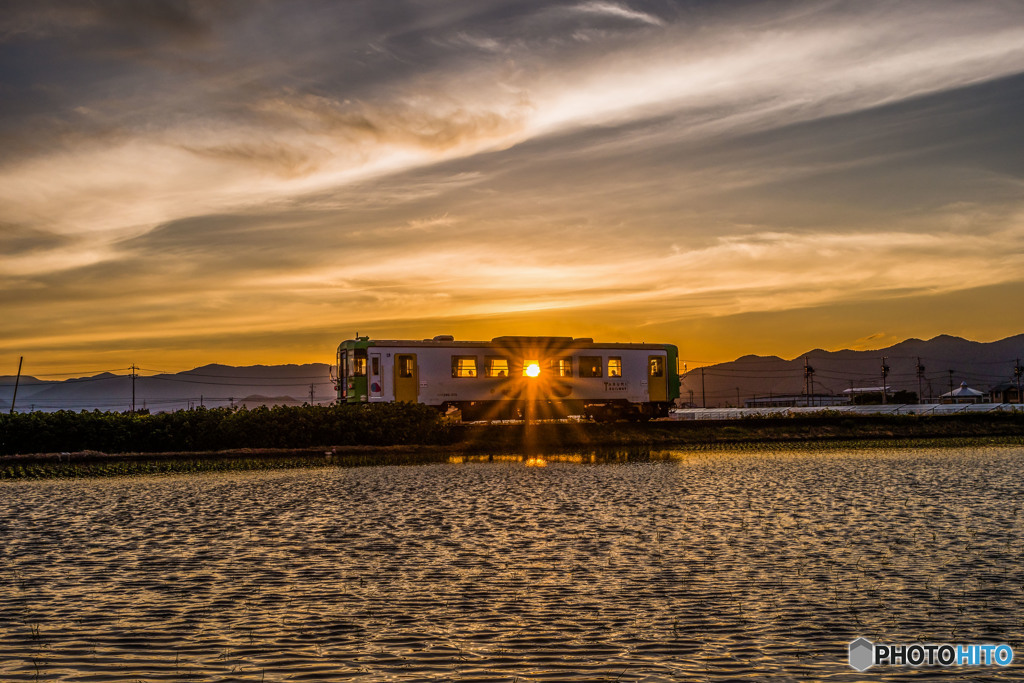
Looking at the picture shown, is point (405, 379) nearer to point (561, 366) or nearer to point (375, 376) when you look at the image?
point (375, 376)

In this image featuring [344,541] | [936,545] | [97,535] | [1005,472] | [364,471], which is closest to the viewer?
[936,545]

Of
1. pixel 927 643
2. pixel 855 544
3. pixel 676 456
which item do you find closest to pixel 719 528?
pixel 855 544

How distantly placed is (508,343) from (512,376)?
69.2 inches

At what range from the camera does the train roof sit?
1834 inches

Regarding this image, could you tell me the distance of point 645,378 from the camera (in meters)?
52.4

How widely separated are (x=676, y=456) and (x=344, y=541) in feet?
71.7

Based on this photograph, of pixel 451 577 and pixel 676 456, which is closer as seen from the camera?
pixel 451 577

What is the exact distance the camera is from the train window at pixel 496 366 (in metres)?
48.3

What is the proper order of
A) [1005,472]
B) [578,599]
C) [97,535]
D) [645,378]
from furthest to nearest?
1. [645,378]
2. [1005,472]
3. [97,535]
4. [578,599]

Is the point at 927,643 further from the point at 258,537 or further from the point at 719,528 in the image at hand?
the point at 258,537

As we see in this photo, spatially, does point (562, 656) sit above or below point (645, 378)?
below

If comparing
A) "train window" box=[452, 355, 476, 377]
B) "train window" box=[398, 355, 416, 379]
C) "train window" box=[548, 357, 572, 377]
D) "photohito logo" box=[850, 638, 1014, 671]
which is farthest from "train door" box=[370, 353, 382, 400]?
"photohito logo" box=[850, 638, 1014, 671]

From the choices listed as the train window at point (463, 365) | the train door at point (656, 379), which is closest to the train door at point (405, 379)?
the train window at point (463, 365)

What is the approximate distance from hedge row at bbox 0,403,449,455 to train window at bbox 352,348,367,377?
674cm
